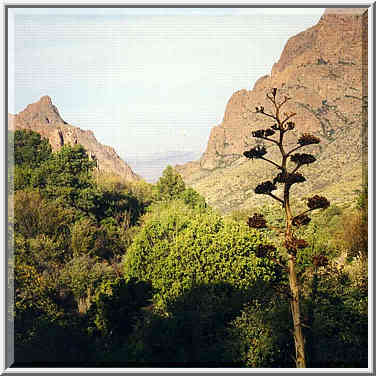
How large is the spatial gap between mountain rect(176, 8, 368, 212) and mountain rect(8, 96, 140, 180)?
1.96 meters

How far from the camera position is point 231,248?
7141 mm

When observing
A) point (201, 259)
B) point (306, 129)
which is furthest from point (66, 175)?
point (306, 129)

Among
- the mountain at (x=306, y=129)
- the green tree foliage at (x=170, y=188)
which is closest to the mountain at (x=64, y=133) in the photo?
the mountain at (x=306, y=129)

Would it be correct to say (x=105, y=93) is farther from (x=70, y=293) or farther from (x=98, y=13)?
(x=70, y=293)

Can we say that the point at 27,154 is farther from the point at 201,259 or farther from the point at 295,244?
the point at 295,244

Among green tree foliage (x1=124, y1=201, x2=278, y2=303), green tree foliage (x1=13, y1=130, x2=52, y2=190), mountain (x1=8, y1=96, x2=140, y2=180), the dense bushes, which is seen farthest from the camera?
green tree foliage (x1=13, y1=130, x2=52, y2=190)

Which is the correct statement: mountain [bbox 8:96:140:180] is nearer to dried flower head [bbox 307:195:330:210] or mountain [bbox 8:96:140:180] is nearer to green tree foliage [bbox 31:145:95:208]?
green tree foliage [bbox 31:145:95:208]

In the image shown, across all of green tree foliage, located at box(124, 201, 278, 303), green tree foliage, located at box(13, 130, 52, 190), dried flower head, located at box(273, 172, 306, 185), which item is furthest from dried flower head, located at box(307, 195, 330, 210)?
green tree foliage, located at box(13, 130, 52, 190)

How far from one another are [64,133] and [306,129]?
6108 mm

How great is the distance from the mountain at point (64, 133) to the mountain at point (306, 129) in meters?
1.96

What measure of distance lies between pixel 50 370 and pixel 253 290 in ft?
9.78

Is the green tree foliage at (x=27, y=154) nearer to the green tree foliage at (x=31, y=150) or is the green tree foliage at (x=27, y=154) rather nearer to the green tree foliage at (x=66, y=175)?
the green tree foliage at (x=31, y=150)

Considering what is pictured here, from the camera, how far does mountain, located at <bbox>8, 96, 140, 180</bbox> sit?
7.32 meters

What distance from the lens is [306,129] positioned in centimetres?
1080
